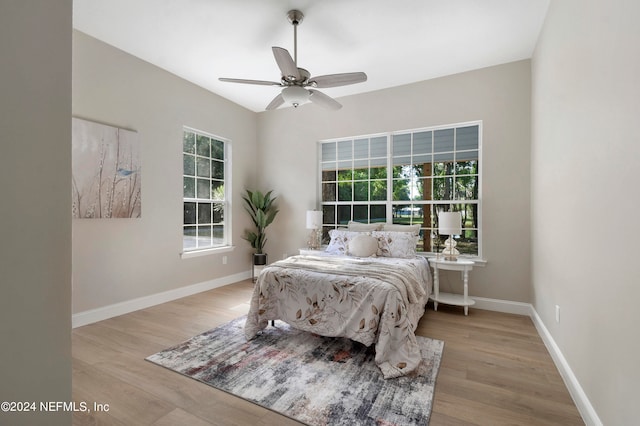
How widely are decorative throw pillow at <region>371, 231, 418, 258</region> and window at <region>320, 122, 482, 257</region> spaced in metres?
0.52

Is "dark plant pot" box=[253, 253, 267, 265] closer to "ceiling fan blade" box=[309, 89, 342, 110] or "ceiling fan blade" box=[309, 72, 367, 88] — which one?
"ceiling fan blade" box=[309, 89, 342, 110]

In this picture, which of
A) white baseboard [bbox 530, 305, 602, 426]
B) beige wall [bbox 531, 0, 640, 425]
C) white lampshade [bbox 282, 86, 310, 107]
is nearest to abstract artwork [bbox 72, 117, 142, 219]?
white lampshade [bbox 282, 86, 310, 107]

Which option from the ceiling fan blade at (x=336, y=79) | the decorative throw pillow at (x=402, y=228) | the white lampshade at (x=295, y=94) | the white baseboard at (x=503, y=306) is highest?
the ceiling fan blade at (x=336, y=79)

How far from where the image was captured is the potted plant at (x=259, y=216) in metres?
4.90

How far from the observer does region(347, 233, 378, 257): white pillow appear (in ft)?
11.8

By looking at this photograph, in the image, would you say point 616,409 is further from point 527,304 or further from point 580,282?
point 527,304

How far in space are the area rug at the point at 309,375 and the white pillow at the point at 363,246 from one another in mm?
1182

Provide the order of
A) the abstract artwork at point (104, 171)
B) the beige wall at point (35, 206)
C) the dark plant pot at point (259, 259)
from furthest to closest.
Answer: the dark plant pot at point (259, 259) → the abstract artwork at point (104, 171) → the beige wall at point (35, 206)

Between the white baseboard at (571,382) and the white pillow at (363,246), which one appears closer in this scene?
the white baseboard at (571,382)

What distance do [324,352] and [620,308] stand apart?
6.31ft

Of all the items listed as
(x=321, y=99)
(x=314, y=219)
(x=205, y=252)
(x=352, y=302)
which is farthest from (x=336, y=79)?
(x=205, y=252)

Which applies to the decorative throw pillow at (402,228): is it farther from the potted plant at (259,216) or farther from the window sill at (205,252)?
the window sill at (205,252)

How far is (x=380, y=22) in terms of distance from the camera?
279 cm

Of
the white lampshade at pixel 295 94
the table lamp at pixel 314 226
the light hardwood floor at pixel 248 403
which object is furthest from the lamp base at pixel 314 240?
the white lampshade at pixel 295 94
